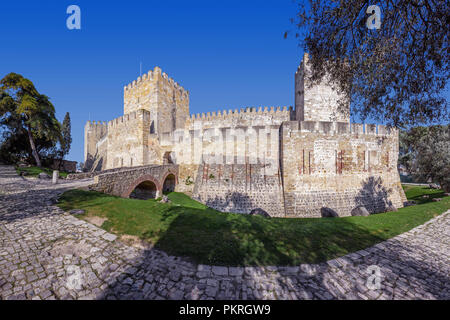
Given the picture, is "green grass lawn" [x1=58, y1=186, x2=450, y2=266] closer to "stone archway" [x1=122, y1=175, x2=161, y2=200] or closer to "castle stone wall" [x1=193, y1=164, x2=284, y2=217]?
"castle stone wall" [x1=193, y1=164, x2=284, y2=217]

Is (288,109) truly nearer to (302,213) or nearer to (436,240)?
(302,213)

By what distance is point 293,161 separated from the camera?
14.0 metres

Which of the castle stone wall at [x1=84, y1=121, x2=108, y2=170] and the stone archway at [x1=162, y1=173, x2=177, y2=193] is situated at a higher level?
the castle stone wall at [x1=84, y1=121, x2=108, y2=170]

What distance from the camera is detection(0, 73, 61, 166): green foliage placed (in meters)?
18.8

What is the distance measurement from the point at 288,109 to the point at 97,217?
876 inches

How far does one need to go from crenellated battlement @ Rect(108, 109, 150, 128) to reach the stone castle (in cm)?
12

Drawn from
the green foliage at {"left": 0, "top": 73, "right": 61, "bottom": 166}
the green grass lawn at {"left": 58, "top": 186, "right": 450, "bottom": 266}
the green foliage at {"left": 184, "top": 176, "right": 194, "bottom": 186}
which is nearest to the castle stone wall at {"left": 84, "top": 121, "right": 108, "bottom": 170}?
the green foliage at {"left": 0, "top": 73, "right": 61, "bottom": 166}

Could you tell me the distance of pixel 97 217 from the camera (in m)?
5.80

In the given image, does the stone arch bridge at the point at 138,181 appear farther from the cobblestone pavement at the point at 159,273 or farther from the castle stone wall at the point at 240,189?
the cobblestone pavement at the point at 159,273

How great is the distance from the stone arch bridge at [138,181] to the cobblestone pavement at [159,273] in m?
5.19

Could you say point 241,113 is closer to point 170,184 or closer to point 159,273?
point 170,184

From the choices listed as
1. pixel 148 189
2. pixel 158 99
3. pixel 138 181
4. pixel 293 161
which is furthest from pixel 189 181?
pixel 158 99
